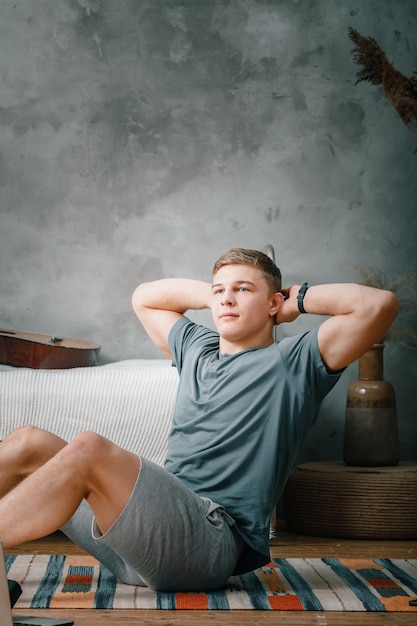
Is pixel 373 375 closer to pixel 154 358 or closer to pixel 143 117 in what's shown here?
pixel 154 358

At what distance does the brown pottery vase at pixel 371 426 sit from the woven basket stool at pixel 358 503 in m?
0.10

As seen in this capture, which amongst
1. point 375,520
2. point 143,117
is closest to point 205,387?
point 375,520

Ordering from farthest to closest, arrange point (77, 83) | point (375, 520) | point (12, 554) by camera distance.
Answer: point (77, 83), point (375, 520), point (12, 554)

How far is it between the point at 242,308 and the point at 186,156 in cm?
162

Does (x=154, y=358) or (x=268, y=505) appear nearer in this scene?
(x=268, y=505)

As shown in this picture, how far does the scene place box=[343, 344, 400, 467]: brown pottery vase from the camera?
3.05m

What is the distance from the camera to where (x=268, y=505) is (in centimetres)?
194

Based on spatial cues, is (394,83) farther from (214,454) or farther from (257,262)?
(214,454)

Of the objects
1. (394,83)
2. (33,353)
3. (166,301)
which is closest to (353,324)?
(166,301)

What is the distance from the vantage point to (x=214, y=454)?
1.97m

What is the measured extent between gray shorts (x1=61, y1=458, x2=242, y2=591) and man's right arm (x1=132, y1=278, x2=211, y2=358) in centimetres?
64

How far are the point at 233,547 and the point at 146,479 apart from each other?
302 millimetres

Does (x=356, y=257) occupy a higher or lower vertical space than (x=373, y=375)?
higher

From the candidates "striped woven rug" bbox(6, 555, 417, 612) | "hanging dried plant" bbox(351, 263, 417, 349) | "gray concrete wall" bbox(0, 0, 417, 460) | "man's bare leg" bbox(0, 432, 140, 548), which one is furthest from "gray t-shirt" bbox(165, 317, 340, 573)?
"gray concrete wall" bbox(0, 0, 417, 460)
